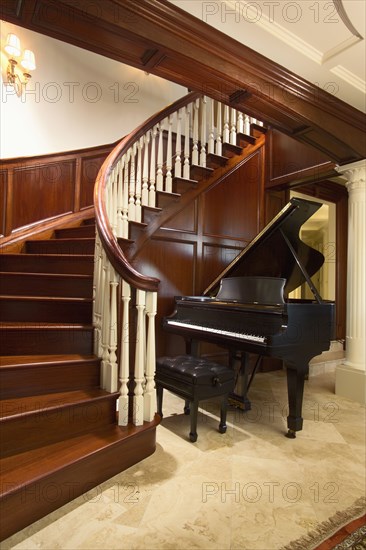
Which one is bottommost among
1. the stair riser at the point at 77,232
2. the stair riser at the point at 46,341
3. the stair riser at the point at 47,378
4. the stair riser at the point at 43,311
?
the stair riser at the point at 47,378

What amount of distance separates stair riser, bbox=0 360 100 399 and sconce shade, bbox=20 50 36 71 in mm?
3613

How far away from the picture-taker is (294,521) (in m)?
1.60

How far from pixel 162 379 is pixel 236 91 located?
2.09 metres

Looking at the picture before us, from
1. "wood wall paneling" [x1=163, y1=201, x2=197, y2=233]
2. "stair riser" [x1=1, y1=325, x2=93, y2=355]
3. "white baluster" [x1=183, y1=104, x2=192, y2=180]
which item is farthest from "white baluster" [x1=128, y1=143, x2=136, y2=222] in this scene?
"stair riser" [x1=1, y1=325, x2=93, y2=355]

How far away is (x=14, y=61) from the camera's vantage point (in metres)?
3.78

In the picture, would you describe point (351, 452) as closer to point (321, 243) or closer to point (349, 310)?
point (349, 310)

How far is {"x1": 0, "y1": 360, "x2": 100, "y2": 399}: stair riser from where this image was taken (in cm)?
192

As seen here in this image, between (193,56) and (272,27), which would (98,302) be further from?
(272,27)

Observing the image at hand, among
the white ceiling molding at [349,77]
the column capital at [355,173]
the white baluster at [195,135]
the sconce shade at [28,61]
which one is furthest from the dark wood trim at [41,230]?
the white ceiling molding at [349,77]

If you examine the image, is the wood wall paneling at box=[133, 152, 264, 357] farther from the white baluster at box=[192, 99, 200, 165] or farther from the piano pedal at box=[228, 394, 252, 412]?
the piano pedal at box=[228, 394, 252, 412]

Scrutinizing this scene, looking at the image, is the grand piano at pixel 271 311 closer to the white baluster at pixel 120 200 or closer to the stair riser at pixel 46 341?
the white baluster at pixel 120 200

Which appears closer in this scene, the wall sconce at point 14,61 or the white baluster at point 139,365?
the white baluster at point 139,365

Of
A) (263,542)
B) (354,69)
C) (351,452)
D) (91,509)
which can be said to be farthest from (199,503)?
(354,69)

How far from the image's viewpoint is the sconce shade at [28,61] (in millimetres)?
3885
